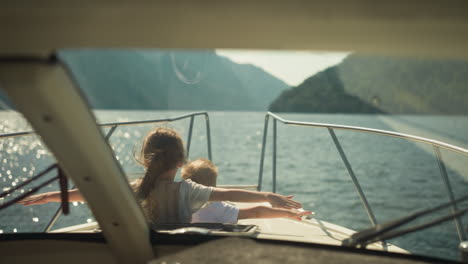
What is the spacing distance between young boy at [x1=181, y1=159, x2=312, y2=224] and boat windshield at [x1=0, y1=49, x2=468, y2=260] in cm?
28

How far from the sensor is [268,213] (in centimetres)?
169

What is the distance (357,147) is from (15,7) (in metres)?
42.9

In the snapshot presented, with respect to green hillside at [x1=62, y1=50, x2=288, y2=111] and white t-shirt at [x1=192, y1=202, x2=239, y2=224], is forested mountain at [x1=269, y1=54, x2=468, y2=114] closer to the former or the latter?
green hillside at [x1=62, y1=50, x2=288, y2=111]

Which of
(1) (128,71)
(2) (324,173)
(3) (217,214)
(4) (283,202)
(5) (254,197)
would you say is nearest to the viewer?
(4) (283,202)

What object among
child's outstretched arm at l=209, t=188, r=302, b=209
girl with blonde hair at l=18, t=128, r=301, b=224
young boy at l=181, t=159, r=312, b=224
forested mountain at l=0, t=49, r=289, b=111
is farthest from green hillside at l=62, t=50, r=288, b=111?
child's outstretched arm at l=209, t=188, r=302, b=209

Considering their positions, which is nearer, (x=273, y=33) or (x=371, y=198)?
(x=273, y=33)

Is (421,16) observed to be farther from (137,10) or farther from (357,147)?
(357,147)

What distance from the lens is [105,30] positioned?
0.75 metres

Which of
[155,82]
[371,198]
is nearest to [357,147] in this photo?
[371,198]

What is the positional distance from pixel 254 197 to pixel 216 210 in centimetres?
49

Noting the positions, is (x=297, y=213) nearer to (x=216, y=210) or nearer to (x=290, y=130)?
(x=216, y=210)

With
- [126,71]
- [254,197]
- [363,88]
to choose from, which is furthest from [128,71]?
[363,88]

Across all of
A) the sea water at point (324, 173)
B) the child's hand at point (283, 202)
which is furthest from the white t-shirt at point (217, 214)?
the sea water at point (324, 173)

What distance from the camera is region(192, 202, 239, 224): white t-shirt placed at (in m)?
1.98
